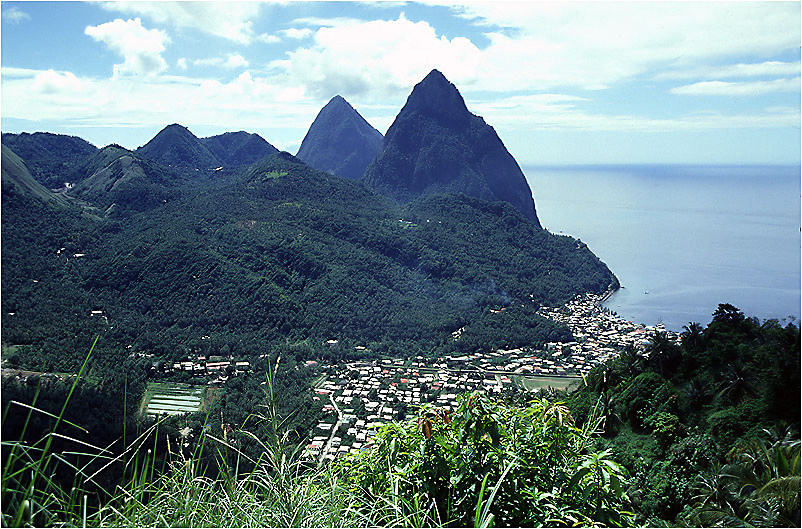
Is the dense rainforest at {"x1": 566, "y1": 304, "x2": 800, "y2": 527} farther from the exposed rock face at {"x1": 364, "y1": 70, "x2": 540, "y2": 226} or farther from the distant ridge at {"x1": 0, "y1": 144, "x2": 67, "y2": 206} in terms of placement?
the exposed rock face at {"x1": 364, "y1": 70, "x2": 540, "y2": 226}

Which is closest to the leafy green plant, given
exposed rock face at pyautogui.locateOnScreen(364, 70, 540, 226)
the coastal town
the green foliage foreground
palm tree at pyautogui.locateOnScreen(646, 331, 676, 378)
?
the green foliage foreground

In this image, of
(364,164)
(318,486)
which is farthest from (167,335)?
(364,164)

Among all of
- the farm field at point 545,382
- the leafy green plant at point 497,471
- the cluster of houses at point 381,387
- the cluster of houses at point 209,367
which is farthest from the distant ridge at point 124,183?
the leafy green plant at point 497,471

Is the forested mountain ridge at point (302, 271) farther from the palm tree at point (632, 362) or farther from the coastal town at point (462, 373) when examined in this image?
the palm tree at point (632, 362)

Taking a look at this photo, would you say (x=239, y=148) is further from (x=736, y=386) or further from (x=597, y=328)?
(x=736, y=386)

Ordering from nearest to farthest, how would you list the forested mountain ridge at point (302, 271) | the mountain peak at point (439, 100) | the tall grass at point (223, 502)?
the tall grass at point (223, 502), the forested mountain ridge at point (302, 271), the mountain peak at point (439, 100)

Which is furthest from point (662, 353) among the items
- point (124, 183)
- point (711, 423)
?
point (124, 183)
